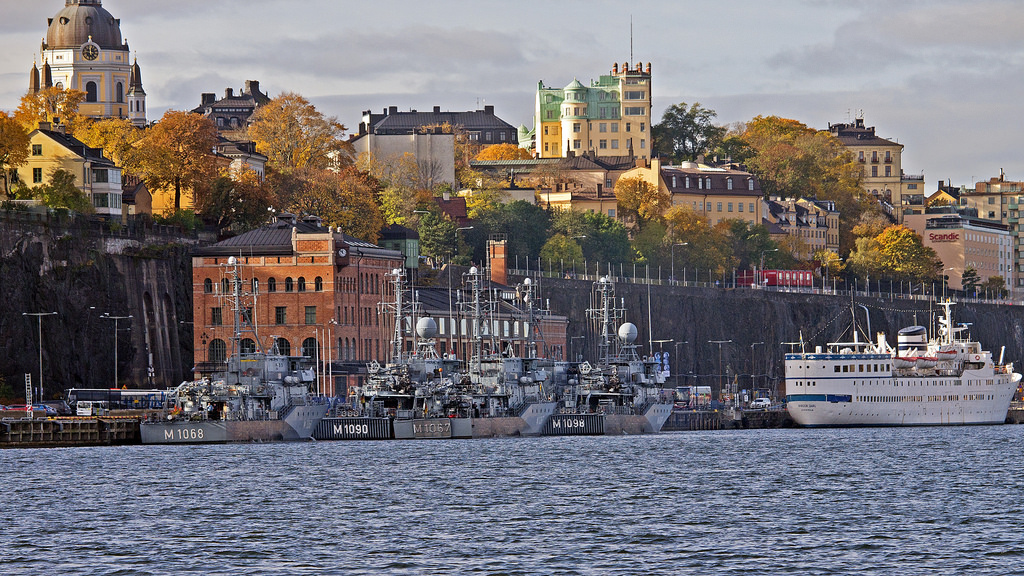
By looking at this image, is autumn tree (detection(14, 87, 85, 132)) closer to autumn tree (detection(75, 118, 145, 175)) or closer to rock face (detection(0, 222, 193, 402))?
autumn tree (detection(75, 118, 145, 175))

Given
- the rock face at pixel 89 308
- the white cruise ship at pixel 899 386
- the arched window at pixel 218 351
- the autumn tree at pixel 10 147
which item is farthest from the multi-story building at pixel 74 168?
the white cruise ship at pixel 899 386

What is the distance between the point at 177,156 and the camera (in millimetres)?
162875

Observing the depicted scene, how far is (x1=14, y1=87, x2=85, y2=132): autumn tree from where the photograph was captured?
552 ft

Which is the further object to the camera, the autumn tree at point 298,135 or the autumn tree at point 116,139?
the autumn tree at point 298,135

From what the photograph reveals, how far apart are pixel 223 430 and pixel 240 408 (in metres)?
1.67

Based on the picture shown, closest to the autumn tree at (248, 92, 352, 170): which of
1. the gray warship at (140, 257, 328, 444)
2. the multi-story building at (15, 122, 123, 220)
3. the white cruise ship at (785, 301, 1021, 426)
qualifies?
the multi-story building at (15, 122, 123, 220)

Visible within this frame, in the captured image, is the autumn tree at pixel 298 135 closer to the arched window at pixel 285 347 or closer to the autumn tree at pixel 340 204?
the autumn tree at pixel 340 204

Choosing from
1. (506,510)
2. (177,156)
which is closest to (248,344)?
(177,156)

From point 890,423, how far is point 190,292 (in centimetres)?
5192

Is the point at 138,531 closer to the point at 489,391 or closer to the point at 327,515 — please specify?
the point at 327,515

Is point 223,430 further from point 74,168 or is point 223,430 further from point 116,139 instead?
point 116,139

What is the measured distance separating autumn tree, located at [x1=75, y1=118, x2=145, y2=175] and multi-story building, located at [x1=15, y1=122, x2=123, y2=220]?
6.27m

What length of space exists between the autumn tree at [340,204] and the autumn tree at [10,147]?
27.0 meters

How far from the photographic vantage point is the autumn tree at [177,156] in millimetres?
162250
